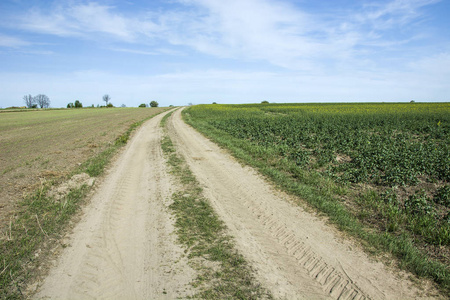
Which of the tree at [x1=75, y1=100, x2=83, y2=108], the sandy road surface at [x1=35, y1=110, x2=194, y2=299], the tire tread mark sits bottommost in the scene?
the tire tread mark

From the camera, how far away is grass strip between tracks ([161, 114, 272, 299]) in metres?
3.65

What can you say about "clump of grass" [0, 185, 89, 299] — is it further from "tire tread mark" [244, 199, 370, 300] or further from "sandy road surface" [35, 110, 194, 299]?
"tire tread mark" [244, 199, 370, 300]

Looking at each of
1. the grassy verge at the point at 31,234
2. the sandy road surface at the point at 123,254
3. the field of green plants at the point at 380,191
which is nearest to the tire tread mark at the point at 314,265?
the field of green plants at the point at 380,191

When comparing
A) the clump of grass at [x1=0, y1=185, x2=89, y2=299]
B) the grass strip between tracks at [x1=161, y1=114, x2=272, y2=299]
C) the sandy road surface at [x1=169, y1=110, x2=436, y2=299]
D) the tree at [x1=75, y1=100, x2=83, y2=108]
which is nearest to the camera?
the grass strip between tracks at [x1=161, y1=114, x2=272, y2=299]

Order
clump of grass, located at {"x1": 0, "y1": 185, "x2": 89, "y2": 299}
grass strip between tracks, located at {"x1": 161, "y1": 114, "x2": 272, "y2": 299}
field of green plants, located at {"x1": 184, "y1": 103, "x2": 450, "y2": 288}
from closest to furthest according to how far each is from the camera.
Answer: grass strip between tracks, located at {"x1": 161, "y1": 114, "x2": 272, "y2": 299}
clump of grass, located at {"x1": 0, "y1": 185, "x2": 89, "y2": 299}
field of green plants, located at {"x1": 184, "y1": 103, "x2": 450, "y2": 288}

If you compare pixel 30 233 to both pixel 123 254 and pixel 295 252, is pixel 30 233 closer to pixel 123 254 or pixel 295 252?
pixel 123 254

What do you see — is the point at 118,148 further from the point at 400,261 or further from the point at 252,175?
the point at 400,261

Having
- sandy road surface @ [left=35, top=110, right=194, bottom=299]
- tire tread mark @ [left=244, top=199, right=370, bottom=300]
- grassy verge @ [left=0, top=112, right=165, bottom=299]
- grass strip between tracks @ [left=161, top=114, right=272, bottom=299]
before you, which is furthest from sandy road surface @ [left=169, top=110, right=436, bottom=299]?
grassy verge @ [left=0, top=112, right=165, bottom=299]

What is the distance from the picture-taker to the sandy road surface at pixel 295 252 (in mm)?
3764

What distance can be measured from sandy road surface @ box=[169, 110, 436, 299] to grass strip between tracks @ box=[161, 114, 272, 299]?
0.79ft

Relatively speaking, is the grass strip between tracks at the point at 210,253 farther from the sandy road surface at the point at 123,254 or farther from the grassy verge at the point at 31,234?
the grassy verge at the point at 31,234

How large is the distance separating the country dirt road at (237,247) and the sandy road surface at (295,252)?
15mm

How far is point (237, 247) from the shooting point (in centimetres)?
476

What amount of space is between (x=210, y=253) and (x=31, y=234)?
4.02m
